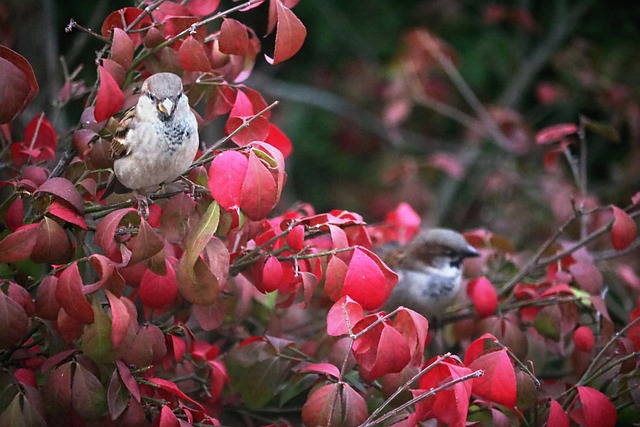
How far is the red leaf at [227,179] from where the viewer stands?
160 cm

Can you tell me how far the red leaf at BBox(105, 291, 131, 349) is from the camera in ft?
4.95

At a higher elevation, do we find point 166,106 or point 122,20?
point 122,20

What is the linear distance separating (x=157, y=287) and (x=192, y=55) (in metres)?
0.59

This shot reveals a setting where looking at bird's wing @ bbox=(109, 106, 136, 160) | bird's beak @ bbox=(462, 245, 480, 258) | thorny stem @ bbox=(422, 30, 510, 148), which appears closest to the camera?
bird's wing @ bbox=(109, 106, 136, 160)

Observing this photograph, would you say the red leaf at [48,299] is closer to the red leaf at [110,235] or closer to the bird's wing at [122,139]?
the red leaf at [110,235]

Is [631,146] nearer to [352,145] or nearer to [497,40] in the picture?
[497,40]

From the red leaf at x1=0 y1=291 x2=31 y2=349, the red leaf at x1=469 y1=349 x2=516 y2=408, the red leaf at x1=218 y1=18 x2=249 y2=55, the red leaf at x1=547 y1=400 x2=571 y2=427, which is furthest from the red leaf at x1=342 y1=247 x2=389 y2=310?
the red leaf at x1=0 y1=291 x2=31 y2=349

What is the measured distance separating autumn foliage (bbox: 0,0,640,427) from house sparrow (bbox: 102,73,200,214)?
6 centimetres

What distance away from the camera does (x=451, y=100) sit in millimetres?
5633

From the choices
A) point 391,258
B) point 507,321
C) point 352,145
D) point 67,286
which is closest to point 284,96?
point 352,145

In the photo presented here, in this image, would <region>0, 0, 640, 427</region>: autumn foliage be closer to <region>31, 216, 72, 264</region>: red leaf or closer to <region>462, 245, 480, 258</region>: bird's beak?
<region>31, 216, 72, 264</region>: red leaf

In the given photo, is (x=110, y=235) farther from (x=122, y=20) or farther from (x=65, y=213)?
(x=122, y=20)

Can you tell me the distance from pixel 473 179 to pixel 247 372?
145 inches

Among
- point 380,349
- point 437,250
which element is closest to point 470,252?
point 437,250
